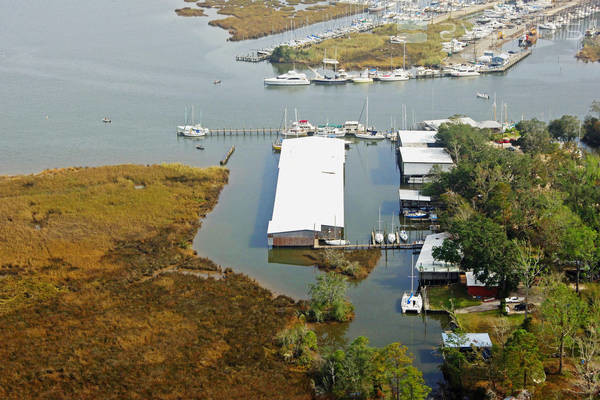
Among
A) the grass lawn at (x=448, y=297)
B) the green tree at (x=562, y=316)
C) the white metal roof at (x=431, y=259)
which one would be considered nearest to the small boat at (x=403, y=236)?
the white metal roof at (x=431, y=259)

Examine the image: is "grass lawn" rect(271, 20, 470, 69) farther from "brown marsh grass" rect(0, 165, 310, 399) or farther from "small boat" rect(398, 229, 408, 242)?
"small boat" rect(398, 229, 408, 242)

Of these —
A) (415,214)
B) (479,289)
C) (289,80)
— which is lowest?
(479,289)

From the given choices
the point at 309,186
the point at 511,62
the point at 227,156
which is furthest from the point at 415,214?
the point at 511,62

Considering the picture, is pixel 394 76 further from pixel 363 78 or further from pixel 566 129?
pixel 566 129

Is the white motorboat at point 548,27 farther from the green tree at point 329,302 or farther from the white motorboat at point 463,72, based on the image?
the green tree at point 329,302

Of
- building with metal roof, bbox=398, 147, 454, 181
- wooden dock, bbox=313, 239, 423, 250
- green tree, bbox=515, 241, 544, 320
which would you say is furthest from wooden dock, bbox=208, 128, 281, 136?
green tree, bbox=515, 241, 544, 320

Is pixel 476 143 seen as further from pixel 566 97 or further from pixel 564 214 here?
pixel 566 97
